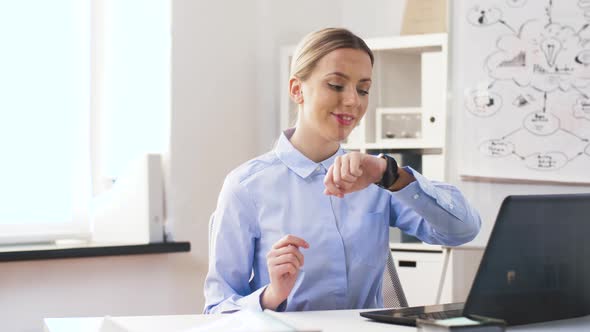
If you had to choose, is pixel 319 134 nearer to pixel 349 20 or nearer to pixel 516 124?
pixel 516 124

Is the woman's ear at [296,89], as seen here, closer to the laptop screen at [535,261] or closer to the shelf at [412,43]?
the laptop screen at [535,261]

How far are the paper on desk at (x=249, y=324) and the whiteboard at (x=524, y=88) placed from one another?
186cm

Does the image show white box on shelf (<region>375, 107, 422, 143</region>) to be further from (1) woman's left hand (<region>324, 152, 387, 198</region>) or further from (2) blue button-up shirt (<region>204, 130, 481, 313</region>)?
(1) woman's left hand (<region>324, 152, 387, 198</region>)

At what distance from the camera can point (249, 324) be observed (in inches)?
49.4

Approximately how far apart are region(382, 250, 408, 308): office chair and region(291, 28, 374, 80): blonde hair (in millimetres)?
441

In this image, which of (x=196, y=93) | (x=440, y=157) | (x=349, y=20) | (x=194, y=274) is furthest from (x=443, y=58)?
(x=194, y=274)

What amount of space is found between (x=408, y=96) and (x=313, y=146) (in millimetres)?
1700

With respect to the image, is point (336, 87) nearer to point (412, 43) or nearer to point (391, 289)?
point (391, 289)

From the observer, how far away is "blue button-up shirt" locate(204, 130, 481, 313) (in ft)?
5.72

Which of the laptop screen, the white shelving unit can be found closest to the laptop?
the laptop screen

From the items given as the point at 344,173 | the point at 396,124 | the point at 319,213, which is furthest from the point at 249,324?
the point at 396,124

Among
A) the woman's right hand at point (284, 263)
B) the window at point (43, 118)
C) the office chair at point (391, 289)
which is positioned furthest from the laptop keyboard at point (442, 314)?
the window at point (43, 118)

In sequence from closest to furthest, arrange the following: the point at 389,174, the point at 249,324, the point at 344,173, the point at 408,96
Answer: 1. the point at 249,324
2. the point at 344,173
3. the point at 389,174
4. the point at 408,96

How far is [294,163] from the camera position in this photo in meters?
1.83
